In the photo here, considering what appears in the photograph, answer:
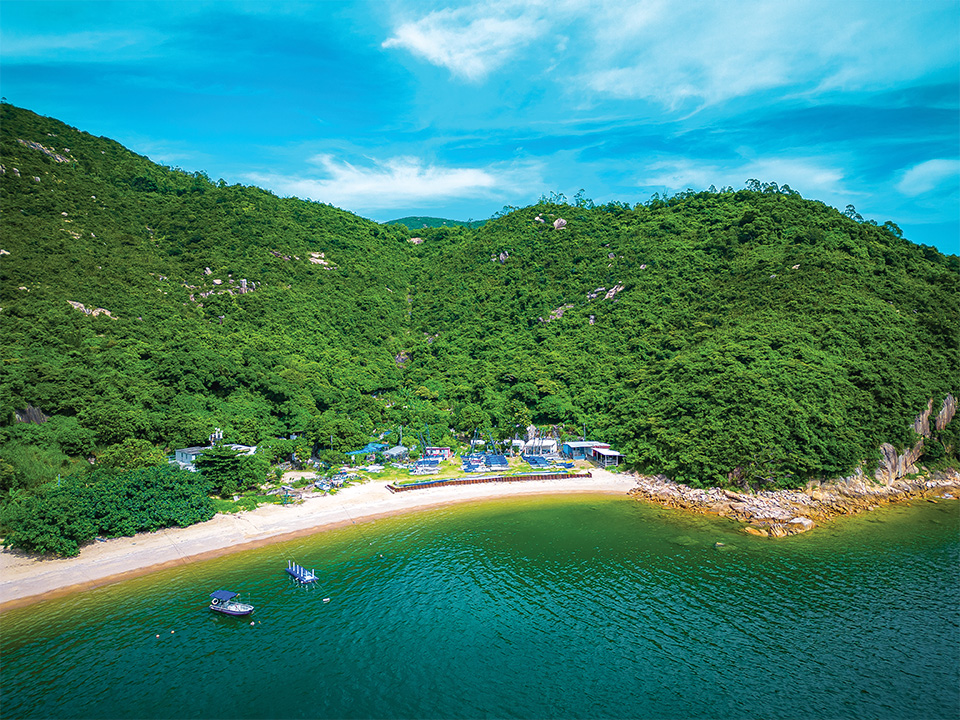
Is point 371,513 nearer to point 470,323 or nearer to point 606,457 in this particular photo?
point 606,457

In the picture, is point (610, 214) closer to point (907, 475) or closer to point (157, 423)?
point (907, 475)

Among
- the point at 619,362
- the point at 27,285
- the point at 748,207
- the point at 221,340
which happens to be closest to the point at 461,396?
the point at 619,362

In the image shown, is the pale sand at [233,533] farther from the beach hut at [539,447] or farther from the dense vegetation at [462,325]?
the beach hut at [539,447]

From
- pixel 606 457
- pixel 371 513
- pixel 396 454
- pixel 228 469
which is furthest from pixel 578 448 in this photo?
pixel 228 469

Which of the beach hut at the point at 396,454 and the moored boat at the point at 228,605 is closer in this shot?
the moored boat at the point at 228,605

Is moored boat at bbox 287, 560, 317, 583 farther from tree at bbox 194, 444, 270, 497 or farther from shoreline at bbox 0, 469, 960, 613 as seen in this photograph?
tree at bbox 194, 444, 270, 497

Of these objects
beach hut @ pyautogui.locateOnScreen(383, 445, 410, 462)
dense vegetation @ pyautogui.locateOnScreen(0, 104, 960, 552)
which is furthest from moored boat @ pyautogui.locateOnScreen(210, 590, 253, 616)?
beach hut @ pyautogui.locateOnScreen(383, 445, 410, 462)

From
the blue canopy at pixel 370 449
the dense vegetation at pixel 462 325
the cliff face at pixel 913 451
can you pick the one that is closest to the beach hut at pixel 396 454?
the blue canopy at pixel 370 449
